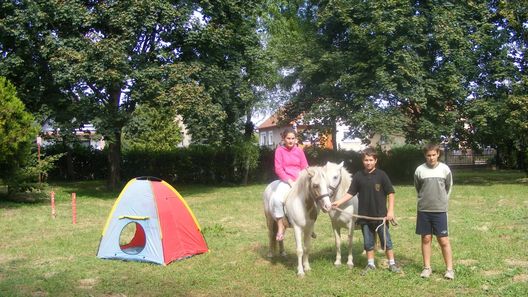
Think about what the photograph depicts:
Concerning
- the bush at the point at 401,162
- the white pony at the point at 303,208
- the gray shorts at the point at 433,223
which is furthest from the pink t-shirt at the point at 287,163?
the bush at the point at 401,162

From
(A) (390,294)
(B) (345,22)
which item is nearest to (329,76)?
(B) (345,22)

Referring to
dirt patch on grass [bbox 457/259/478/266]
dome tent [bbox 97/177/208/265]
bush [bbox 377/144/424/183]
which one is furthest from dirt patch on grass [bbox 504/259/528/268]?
bush [bbox 377/144/424/183]

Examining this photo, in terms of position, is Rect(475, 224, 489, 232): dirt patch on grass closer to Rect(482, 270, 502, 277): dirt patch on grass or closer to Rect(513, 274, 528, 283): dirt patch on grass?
Rect(482, 270, 502, 277): dirt patch on grass

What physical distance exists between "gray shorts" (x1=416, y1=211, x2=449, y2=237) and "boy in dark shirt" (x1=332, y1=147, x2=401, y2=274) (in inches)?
16.2

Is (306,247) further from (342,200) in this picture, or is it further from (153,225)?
(153,225)

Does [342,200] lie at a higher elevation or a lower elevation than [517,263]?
higher

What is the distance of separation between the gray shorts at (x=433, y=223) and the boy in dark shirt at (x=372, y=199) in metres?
0.41

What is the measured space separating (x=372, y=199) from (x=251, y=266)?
7.17ft

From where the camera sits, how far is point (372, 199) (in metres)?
6.89

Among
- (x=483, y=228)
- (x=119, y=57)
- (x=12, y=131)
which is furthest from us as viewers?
(x=119, y=57)

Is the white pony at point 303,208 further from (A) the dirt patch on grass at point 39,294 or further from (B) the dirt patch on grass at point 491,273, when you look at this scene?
(A) the dirt patch on grass at point 39,294

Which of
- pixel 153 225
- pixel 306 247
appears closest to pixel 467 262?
pixel 306 247

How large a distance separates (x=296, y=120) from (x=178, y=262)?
16.7 meters

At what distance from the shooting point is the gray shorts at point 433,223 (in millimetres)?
6484
